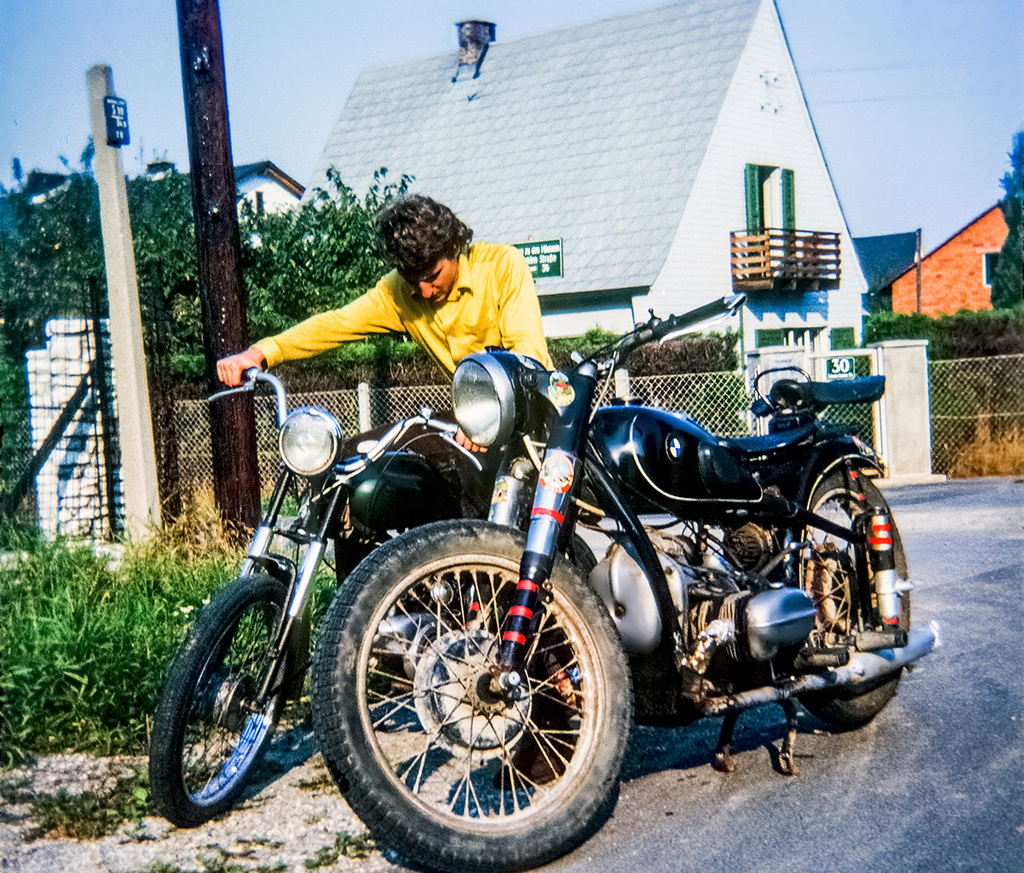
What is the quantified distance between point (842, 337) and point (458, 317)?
90.6 ft

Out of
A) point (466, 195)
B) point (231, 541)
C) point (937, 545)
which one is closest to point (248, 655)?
point (231, 541)

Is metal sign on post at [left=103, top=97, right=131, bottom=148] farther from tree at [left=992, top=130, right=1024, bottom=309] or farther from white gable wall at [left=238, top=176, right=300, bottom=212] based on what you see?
white gable wall at [left=238, top=176, right=300, bottom=212]

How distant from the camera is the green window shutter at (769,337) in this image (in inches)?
1087

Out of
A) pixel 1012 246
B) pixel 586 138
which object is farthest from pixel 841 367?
pixel 1012 246

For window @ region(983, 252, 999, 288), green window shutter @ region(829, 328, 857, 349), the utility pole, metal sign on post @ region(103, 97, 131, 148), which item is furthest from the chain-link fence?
window @ region(983, 252, 999, 288)

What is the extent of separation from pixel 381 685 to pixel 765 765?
1650 mm

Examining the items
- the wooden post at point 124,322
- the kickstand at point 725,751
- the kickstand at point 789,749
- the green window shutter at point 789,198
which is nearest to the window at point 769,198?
the green window shutter at point 789,198

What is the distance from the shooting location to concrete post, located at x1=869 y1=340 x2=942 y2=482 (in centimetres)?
1455

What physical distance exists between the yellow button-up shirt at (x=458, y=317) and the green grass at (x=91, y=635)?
4.74ft

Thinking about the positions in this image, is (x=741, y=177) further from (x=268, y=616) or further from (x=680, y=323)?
(x=268, y=616)

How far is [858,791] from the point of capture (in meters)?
3.99

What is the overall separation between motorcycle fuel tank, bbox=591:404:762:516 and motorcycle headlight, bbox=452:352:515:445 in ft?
1.42

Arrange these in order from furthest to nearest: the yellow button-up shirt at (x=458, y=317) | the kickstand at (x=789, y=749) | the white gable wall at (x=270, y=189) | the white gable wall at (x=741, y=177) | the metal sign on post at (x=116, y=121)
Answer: the white gable wall at (x=270, y=189) → the white gable wall at (x=741, y=177) → the metal sign on post at (x=116, y=121) → the yellow button-up shirt at (x=458, y=317) → the kickstand at (x=789, y=749)

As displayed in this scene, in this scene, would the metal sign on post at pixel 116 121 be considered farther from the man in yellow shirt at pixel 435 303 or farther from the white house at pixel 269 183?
the white house at pixel 269 183
